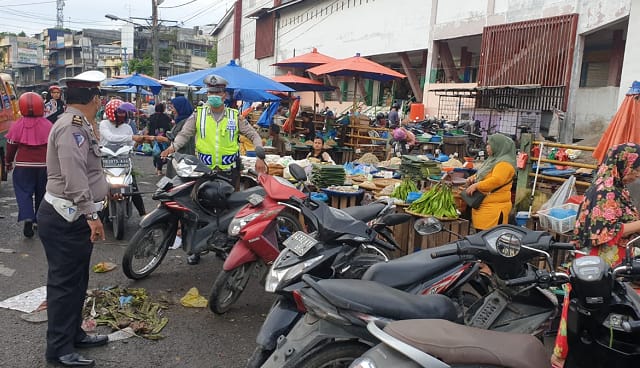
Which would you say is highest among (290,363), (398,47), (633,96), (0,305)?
(398,47)

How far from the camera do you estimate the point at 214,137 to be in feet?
18.5

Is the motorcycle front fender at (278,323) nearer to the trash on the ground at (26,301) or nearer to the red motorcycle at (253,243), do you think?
the red motorcycle at (253,243)

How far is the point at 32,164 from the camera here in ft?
20.7

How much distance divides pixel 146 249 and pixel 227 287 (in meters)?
1.24

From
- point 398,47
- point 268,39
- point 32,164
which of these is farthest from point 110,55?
point 32,164

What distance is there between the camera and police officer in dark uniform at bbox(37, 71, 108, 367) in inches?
124

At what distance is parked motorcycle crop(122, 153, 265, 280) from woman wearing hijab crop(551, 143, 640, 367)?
2883 millimetres

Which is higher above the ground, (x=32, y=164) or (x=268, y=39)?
(x=268, y=39)

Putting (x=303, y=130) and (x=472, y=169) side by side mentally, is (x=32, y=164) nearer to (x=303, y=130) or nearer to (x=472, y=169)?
(x=472, y=169)

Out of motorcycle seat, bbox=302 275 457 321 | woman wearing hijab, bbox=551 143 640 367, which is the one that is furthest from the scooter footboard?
woman wearing hijab, bbox=551 143 640 367

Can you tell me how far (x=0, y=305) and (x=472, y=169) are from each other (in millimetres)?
5525

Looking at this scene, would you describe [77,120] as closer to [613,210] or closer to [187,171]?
[187,171]

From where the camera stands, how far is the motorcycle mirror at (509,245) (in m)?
2.32

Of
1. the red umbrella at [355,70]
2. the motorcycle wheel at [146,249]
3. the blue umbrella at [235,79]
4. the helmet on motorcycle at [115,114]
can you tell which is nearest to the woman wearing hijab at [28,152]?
the helmet on motorcycle at [115,114]
